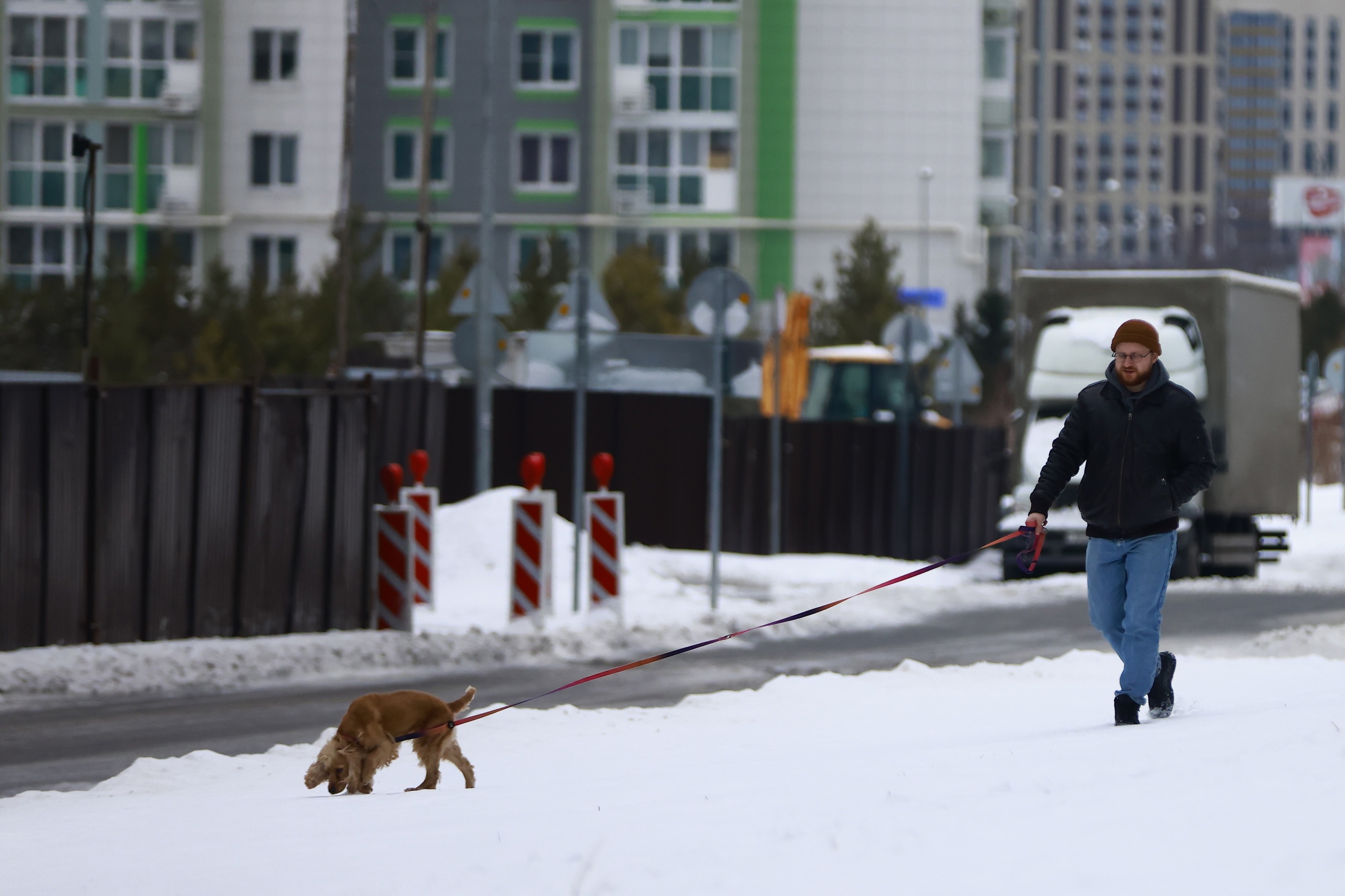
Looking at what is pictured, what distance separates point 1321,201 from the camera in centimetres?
14625

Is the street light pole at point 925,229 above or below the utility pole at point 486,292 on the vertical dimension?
above

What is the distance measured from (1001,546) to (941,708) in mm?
10898

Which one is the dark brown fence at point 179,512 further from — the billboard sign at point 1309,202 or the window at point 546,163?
the billboard sign at point 1309,202

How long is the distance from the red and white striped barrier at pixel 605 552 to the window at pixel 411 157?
45.0 metres

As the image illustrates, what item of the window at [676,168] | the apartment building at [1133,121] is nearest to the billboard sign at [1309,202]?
the apartment building at [1133,121]

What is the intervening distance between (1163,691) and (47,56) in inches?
2120

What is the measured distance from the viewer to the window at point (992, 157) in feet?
209

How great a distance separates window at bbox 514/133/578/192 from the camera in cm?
5947

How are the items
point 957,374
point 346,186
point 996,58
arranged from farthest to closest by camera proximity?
point 996,58
point 346,186
point 957,374

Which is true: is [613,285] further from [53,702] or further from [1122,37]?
[1122,37]

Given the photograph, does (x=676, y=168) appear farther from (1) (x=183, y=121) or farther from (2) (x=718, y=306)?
(2) (x=718, y=306)

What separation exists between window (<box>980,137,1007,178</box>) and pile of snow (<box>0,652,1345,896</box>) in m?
56.0

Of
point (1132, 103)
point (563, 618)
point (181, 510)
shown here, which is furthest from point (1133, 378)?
point (1132, 103)

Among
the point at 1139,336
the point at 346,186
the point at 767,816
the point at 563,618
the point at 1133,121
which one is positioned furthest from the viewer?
the point at 1133,121
